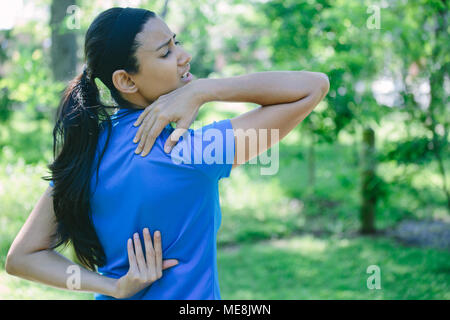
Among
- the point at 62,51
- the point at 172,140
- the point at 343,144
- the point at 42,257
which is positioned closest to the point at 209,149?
the point at 172,140

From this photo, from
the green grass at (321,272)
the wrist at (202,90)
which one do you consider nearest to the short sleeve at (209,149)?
the wrist at (202,90)

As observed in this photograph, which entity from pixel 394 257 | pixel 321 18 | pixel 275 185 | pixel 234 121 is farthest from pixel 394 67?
pixel 234 121

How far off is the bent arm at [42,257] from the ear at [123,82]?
1.16ft

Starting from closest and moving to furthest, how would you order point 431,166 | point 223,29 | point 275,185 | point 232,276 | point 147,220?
point 147,220, point 232,276, point 431,166, point 223,29, point 275,185

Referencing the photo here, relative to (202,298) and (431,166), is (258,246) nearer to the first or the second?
(431,166)

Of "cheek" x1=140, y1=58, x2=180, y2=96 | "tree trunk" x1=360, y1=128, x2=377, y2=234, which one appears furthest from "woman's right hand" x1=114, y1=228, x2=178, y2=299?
"tree trunk" x1=360, y1=128, x2=377, y2=234

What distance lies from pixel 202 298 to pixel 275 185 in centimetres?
718

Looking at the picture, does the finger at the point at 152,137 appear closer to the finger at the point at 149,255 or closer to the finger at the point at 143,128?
the finger at the point at 143,128

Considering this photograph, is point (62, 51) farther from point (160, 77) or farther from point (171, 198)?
point (171, 198)

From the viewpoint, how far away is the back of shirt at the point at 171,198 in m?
1.16

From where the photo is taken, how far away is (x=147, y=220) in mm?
1201

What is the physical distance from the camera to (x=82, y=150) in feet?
4.08

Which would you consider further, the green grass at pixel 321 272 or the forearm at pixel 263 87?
the green grass at pixel 321 272

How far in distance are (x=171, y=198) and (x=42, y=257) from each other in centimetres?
44
